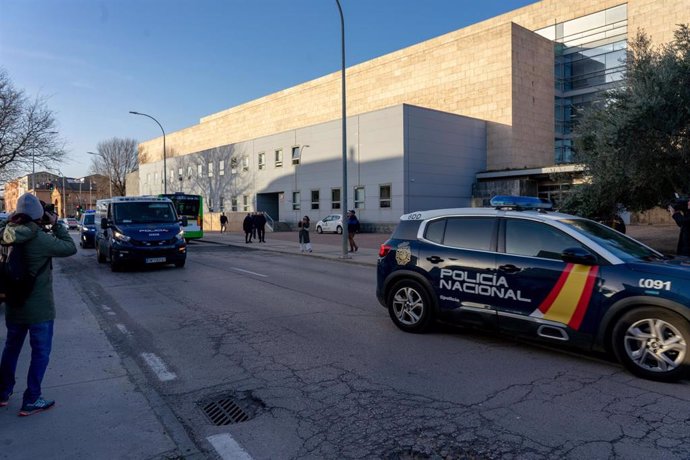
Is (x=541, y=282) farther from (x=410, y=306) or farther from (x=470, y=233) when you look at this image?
(x=410, y=306)

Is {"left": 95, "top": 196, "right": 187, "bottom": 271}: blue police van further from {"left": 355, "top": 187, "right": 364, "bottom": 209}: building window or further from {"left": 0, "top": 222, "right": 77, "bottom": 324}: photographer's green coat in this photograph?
{"left": 355, "top": 187, "right": 364, "bottom": 209}: building window

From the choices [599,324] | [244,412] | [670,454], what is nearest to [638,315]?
[599,324]

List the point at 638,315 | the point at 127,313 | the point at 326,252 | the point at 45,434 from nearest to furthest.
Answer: the point at 45,434, the point at 638,315, the point at 127,313, the point at 326,252

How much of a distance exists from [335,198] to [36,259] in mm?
35649

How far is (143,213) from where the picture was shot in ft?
48.8

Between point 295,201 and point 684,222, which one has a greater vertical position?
point 295,201

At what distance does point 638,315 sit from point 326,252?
16.2 meters

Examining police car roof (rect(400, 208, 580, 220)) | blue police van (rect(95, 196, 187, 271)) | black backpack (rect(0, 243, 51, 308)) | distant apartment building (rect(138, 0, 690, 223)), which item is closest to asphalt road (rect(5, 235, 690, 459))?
black backpack (rect(0, 243, 51, 308))

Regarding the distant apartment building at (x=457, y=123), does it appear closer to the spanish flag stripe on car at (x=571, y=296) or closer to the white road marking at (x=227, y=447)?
the spanish flag stripe on car at (x=571, y=296)

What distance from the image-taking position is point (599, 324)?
4.83m

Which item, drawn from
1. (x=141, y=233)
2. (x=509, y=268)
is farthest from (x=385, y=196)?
(x=509, y=268)

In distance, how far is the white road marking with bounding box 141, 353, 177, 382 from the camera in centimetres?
491

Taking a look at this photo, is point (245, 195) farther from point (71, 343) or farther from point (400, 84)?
point (71, 343)

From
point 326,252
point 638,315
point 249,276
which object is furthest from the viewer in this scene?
point 326,252
